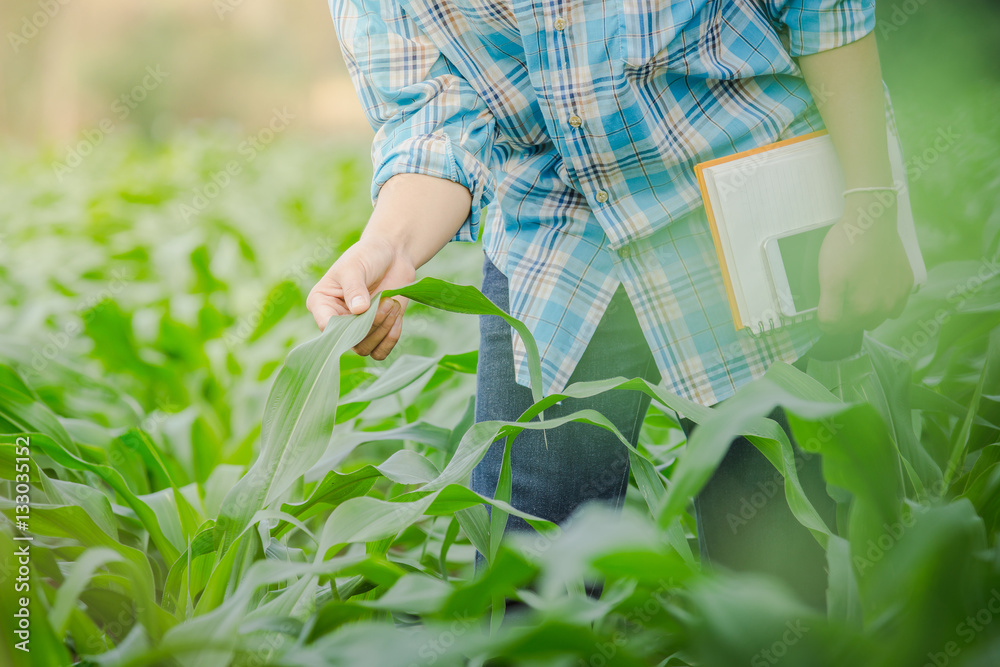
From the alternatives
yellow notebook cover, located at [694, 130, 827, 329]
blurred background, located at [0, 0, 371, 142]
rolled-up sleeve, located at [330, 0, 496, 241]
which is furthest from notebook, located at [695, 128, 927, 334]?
blurred background, located at [0, 0, 371, 142]

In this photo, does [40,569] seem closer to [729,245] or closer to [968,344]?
[729,245]

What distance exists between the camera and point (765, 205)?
0.71 meters

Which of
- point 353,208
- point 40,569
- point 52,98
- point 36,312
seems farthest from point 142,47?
point 40,569

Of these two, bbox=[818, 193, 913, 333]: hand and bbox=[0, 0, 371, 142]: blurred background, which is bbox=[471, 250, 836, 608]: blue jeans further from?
bbox=[0, 0, 371, 142]: blurred background

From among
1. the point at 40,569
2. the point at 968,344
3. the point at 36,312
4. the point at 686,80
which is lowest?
the point at 968,344

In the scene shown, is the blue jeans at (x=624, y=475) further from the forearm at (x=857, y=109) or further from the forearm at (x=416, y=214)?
the forearm at (x=857, y=109)

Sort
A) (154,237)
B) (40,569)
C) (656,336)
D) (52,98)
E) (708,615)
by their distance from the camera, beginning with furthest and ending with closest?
(52,98) < (154,237) < (656,336) < (40,569) < (708,615)

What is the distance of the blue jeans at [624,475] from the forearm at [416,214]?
14cm

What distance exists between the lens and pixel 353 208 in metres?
2.81

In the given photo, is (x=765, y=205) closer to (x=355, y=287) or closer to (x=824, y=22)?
(x=824, y=22)

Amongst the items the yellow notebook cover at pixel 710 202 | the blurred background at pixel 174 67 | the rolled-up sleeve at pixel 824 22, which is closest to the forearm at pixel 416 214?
the yellow notebook cover at pixel 710 202

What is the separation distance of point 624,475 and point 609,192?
32cm

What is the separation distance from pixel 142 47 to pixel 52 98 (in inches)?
51.1

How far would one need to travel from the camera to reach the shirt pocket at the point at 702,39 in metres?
0.67
